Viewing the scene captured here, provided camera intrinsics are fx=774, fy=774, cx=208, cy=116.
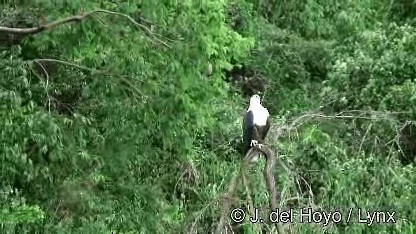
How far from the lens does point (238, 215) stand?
5.14 m

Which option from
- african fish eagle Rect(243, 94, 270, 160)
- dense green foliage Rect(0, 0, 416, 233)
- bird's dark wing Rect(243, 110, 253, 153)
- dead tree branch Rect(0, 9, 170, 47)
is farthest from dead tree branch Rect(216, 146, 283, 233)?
dead tree branch Rect(0, 9, 170, 47)

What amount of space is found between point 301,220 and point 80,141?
1.47 m

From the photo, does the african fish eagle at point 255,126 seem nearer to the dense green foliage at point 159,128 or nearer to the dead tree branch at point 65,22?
the dense green foliage at point 159,128

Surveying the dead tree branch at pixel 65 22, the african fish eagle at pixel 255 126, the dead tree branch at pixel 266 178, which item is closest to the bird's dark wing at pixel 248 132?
the african fish eagle at pixel 255 126

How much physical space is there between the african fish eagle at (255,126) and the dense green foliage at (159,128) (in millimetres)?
304

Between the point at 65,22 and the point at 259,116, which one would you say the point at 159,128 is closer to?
the point at 259,116

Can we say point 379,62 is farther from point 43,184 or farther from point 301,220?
point 43,184

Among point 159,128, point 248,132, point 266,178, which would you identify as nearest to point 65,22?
point 159,128

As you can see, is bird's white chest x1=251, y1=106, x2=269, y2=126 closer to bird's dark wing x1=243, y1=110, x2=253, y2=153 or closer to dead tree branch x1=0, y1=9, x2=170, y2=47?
bird's dark wing x1=243, y1=110, x2=253, y2=153

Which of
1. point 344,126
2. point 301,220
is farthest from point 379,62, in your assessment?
point 301,220

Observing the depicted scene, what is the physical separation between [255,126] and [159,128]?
25.9 inches

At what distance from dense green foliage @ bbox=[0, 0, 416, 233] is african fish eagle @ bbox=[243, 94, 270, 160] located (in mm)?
304

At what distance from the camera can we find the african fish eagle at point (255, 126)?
4.50 meters

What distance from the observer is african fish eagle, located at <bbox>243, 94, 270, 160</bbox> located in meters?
4.50
